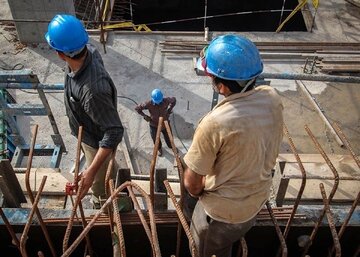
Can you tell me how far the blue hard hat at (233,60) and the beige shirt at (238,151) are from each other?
13cm

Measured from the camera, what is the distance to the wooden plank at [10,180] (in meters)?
3.16

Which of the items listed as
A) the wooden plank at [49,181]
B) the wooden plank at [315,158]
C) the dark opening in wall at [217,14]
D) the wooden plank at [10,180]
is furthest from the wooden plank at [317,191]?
the dark opening in wall at [217,14]

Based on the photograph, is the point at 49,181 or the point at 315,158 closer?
the point at 49,181

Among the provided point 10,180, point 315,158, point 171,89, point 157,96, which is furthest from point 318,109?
point 10,180

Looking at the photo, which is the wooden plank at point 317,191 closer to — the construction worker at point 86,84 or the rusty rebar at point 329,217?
the rusty rebar at point 329,217

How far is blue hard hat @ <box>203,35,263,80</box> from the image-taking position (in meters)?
2.19

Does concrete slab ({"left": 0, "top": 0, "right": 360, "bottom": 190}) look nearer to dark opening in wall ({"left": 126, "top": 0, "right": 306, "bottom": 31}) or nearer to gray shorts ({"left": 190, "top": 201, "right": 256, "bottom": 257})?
dark opening in wall ({"left": 126, "top": 0, "right": 306, "bottom": 31})

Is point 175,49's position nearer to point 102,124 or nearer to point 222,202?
point 102,124

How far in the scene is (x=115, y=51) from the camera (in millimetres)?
8344

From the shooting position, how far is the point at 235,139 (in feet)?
7.20

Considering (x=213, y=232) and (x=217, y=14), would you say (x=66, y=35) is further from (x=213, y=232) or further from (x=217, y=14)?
(x=217, y=14)

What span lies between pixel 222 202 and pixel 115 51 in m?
6.42

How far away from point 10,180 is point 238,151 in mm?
2181

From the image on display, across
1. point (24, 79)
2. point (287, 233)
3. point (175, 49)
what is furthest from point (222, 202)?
point (175, 49)
